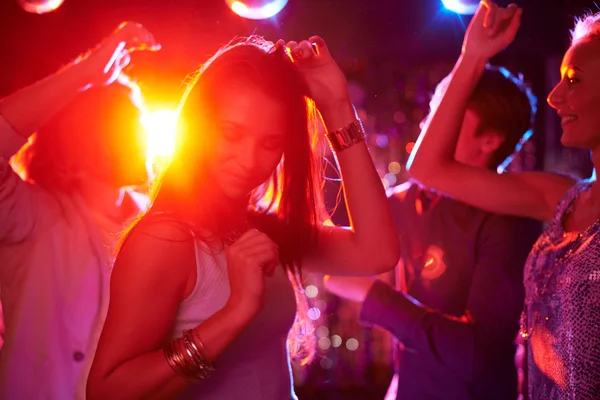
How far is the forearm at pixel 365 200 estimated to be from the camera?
1.58 metres

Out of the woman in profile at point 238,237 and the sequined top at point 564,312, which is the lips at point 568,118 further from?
the woman in profile at point 238,237

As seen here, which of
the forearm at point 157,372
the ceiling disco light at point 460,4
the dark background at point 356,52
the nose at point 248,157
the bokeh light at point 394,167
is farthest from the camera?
the bokeh light at point 394,167

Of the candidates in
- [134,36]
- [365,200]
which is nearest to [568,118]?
[365,200]

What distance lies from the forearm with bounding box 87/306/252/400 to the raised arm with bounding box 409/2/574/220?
3.38 feet

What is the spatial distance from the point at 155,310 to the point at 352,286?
1.11 m

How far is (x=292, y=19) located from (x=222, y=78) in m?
2.58

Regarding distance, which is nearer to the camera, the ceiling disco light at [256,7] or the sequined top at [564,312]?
the sequined top at [564,312]

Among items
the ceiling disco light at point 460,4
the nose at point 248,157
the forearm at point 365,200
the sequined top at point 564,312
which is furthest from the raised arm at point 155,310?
the ceiling disco light at point 460,4

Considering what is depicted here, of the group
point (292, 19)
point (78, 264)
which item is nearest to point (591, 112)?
point (78, 264)

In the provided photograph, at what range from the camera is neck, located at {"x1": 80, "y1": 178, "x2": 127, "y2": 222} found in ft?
7.41

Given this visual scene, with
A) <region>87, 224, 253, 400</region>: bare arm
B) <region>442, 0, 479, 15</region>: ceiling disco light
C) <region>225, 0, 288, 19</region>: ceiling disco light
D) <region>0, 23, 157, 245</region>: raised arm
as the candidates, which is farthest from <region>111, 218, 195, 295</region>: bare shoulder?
<region>442, 0, 479, 15</region>: ceiling disco light

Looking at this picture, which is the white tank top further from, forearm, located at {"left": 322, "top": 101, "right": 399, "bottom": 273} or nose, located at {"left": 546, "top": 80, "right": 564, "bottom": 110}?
nose, located at {"left": 546, "top": 80, "right": 564, "bottom": 110}

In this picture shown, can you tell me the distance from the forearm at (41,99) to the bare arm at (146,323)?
88cm

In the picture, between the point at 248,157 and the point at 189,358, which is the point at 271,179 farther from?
the point at 189,358
